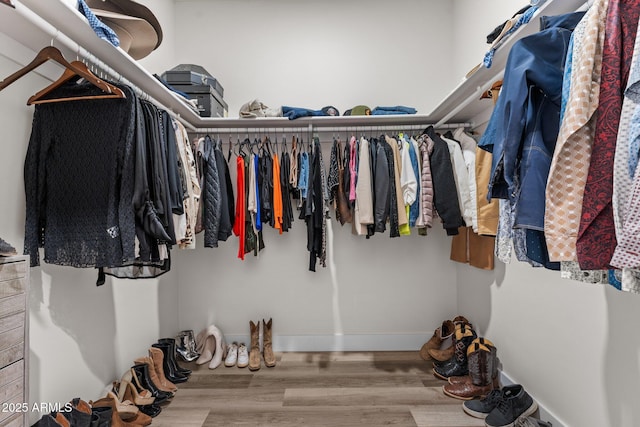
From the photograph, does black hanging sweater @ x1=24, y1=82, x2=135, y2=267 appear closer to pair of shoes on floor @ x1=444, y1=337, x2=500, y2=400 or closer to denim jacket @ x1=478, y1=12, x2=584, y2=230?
denim jacket @ x1=478, y1=12, x2=584, y2=230

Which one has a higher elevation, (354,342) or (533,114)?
(533,114)

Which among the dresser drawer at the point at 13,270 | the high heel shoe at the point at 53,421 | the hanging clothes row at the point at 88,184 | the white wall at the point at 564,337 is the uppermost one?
the hanging clothes row at the point at 88,184

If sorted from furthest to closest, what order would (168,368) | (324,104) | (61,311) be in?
(324,104) < (168,368) < (61,311)

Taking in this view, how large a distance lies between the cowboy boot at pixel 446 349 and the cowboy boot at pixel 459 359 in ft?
0.38

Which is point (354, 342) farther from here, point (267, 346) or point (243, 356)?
point (243, 356)

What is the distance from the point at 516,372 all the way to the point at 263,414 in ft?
4.90

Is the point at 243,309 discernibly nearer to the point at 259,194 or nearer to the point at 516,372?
the point at 259,194

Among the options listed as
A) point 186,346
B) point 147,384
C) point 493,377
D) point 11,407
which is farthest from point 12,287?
point 493,377

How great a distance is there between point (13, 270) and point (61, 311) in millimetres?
773

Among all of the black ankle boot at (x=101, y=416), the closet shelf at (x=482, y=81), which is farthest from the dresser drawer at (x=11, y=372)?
the closet shelf at (x=482, y=81)

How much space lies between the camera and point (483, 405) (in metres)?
1.90

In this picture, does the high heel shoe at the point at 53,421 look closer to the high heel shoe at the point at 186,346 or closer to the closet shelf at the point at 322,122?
the high heel shoe at the point at 186,346

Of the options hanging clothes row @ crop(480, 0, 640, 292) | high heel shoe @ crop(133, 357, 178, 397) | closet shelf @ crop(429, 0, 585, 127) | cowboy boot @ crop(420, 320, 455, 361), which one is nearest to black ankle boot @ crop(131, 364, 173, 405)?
high heel shoe @ crop(133, 357, 178, 397)

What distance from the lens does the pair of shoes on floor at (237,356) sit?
258 centimetres
